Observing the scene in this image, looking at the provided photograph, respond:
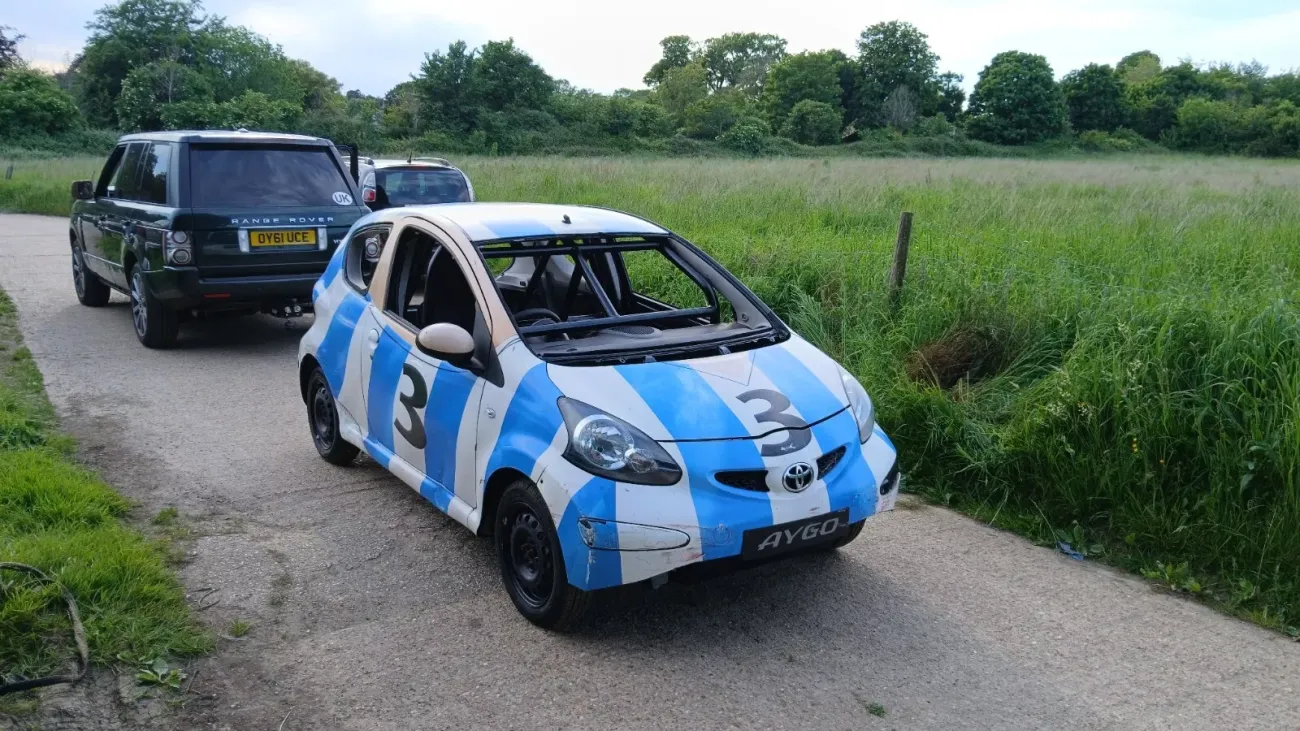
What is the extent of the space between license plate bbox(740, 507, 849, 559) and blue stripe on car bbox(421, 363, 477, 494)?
1407 mm

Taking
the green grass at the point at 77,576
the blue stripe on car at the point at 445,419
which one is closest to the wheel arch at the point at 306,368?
the green grass at the point at 77,576

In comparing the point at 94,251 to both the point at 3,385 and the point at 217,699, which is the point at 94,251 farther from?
the point at 217,699

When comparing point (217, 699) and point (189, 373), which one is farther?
point (189, 373)

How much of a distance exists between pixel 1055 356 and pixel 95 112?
69.4 meters

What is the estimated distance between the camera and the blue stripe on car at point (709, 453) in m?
3.59

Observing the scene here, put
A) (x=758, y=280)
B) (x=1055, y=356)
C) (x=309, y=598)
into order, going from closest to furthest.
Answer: (x=309, y=598) → (x=1055, y=356) → (x=758, y=280)

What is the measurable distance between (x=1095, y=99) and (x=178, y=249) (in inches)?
3266

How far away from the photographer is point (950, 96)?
88.2 metres

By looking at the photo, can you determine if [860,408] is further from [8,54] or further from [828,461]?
[8,54]

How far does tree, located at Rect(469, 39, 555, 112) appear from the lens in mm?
58875

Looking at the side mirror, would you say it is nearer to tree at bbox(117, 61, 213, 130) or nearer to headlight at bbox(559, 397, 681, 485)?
headlight at bbox(559, 397, 681, 485)

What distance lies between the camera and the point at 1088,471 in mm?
5230

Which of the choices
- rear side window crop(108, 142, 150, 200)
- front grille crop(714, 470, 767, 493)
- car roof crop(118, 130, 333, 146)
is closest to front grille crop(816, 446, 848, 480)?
front grille crop(714, 470, 767, 493)

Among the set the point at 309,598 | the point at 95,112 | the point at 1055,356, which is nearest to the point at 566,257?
the point at 309,598
